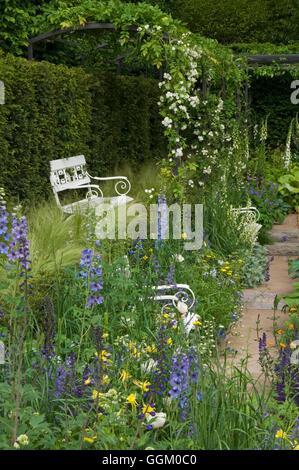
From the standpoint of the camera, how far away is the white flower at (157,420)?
301 centimetres

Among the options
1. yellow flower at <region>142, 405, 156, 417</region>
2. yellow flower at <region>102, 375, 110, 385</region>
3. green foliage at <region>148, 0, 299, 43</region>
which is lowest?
yellow flower at <region>142, 405, 156, 417</region>

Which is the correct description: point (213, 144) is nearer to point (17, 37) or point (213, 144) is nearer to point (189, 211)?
point (189, 211)

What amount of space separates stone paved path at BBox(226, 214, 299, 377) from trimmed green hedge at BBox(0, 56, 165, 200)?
7.71 ft

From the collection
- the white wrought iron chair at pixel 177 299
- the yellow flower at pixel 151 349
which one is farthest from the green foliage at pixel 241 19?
the yellow flower at pixel 151 349

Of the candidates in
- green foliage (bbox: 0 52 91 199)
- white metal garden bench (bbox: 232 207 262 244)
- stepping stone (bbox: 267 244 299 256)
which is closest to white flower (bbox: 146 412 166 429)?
green foliage (bbox: 0 52 91 199)

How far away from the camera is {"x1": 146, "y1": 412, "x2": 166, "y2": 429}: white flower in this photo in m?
3.01

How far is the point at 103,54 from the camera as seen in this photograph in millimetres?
15531

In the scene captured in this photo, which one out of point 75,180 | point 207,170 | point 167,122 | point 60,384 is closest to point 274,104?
point 207,170

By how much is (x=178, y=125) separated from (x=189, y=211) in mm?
1387

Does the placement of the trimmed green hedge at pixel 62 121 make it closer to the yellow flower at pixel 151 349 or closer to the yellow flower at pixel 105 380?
the yellow flower at pixel 151 349

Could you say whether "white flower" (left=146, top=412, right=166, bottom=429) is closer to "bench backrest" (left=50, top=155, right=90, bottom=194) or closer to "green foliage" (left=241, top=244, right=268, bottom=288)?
"green foliage" (left=241, top=244, right=268, bottom=288)

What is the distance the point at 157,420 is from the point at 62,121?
21.0ft
